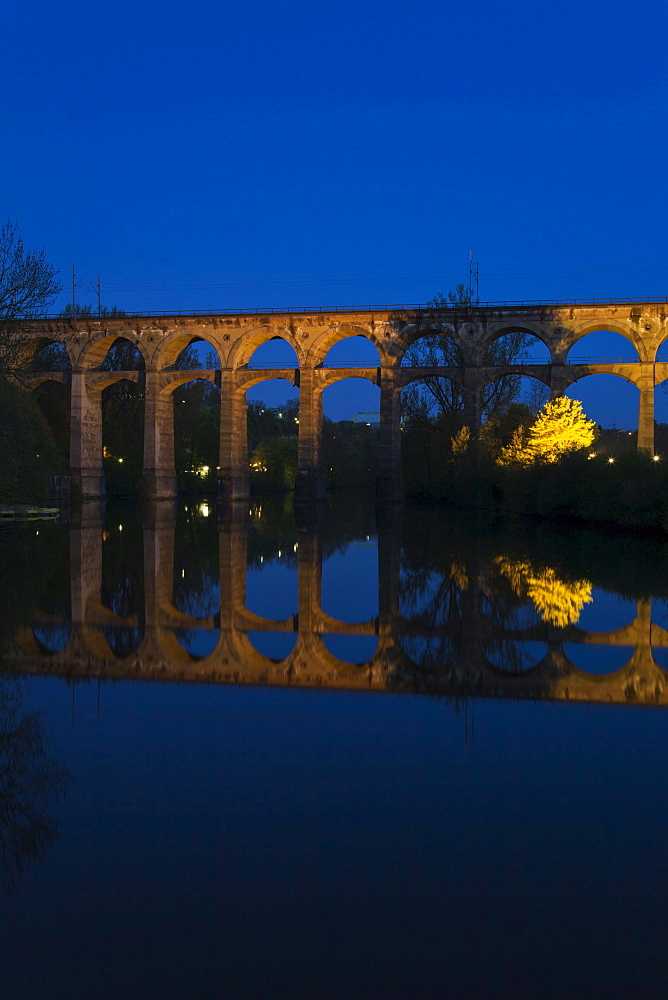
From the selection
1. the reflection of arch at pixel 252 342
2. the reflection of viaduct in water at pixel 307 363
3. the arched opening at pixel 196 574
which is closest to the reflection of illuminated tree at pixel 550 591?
the arched opening at pixel 196 574

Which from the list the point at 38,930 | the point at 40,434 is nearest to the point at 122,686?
the point at 38,930

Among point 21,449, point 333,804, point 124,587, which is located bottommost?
point 333,804

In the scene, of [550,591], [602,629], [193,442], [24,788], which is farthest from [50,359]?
[24,788]

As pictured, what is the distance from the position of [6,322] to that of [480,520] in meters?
19.0

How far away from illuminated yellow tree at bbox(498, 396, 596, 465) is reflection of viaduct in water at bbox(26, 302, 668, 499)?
332 inches

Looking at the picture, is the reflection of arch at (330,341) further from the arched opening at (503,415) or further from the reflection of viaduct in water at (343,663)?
the reflection of viaduct in water at (343,663)

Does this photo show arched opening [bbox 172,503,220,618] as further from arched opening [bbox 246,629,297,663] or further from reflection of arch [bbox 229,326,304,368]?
reflection of arch [bbox 229,326,304,368]

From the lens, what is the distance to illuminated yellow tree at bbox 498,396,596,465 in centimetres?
3550

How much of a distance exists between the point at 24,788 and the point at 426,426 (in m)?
52.0

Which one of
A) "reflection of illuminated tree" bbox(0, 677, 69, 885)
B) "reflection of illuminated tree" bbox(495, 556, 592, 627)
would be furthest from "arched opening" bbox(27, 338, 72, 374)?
"reflection of illuminated tree" bbox(0, 677, 69, 885)

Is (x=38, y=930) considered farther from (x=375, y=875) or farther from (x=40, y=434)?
(x=40, y=434)

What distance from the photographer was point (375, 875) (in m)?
3.44

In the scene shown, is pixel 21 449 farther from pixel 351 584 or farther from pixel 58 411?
pixel 58 411

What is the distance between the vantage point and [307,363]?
47.9m
